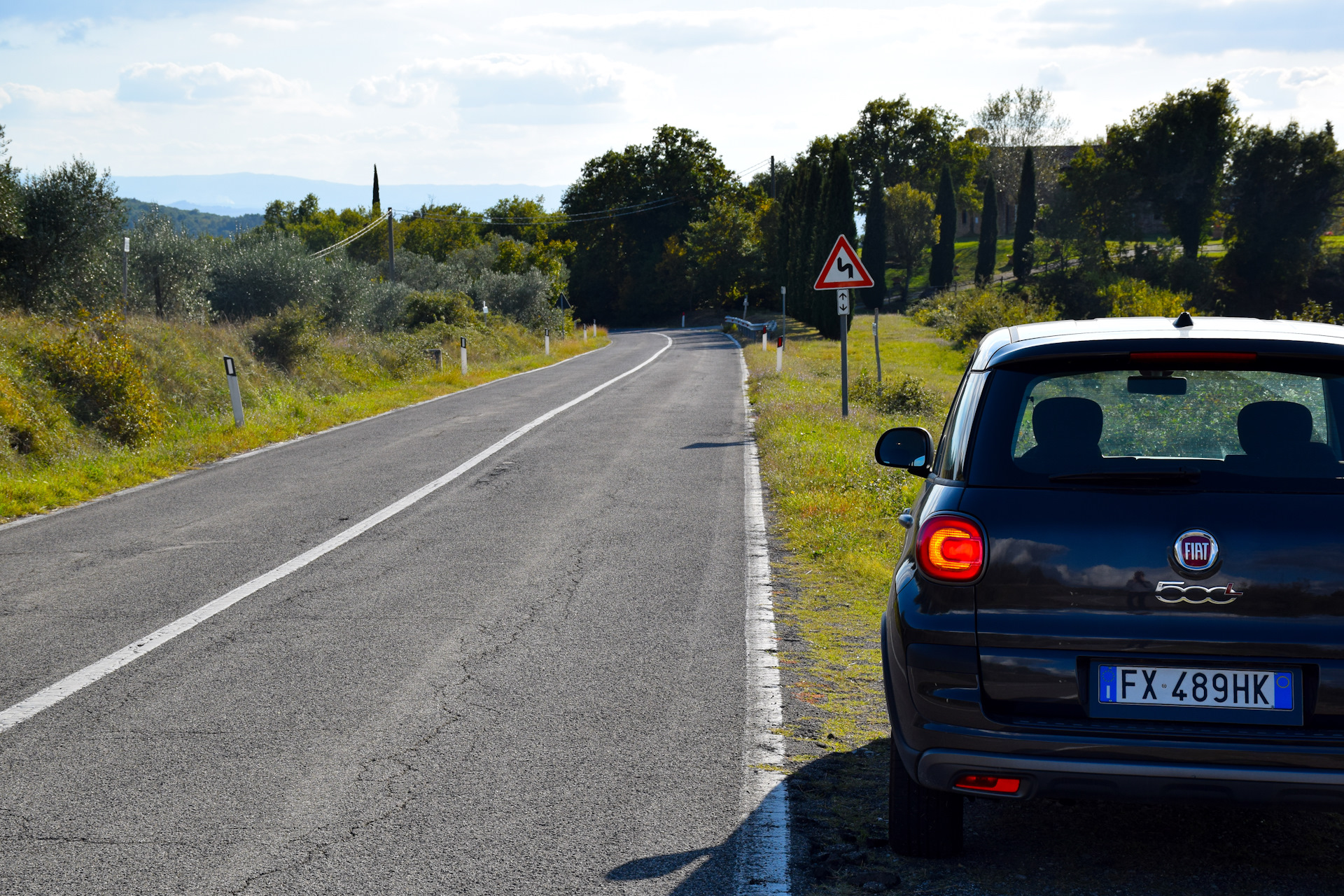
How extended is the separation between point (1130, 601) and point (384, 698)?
344 centimetres

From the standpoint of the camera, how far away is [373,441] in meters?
15.2

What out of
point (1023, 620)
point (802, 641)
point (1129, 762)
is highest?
point (1023, 620)

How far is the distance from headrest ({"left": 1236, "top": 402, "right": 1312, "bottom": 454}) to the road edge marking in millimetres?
2005

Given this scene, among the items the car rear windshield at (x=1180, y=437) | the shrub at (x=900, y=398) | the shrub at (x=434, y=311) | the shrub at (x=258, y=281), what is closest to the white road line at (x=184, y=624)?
the car rear windshield at (x=1180, y=437)

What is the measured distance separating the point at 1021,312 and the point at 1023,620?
56.2 metres

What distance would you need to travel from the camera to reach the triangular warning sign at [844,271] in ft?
52.9

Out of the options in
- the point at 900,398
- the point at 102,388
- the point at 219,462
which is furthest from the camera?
the point at 900,398

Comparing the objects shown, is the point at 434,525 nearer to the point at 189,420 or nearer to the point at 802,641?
the point at 802,641

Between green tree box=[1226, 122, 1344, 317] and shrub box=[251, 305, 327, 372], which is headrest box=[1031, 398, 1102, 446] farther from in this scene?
green tree box=[1226, 122, 1344, 317]

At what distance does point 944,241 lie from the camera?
88125 millimetres

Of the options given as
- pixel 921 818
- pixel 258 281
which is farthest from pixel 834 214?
pixel 921 818

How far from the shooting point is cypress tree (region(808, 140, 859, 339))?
166 feet

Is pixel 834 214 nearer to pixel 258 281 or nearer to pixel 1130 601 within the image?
pixel 258 281

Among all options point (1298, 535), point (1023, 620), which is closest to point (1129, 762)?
point (1023, 620)
